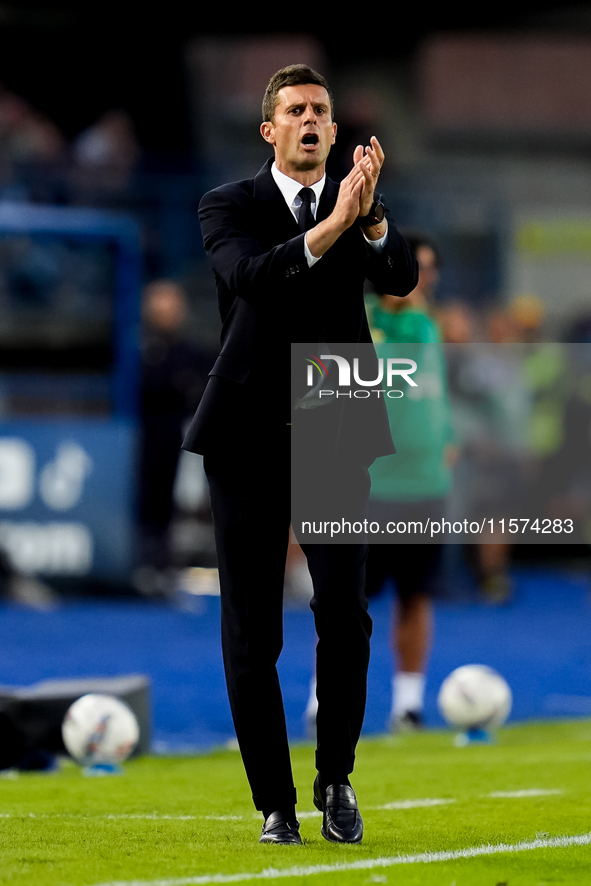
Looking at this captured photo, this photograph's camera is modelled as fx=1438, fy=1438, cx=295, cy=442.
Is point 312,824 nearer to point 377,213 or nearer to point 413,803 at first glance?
point 413,803

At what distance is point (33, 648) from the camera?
10531 millimetres

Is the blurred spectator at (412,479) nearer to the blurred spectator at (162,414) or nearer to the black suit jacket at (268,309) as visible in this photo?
the black suit jacket at (268,309)

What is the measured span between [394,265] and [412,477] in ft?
13.2

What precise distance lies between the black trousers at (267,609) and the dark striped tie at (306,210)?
63cm

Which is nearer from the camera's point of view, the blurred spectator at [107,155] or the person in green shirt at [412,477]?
the person in green shirt at [412,477]

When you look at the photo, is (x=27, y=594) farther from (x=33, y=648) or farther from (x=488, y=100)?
(x=488, y=100)

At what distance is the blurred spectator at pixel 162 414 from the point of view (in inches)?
546

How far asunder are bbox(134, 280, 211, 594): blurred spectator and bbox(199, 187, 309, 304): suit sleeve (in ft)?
31.2

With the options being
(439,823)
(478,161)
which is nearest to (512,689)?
(439,823)

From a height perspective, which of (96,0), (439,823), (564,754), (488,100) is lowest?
(564,754)

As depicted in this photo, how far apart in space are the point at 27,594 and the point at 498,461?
16.5ft

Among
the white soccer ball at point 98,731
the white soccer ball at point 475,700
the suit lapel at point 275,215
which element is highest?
the suit lapel at point 275,215

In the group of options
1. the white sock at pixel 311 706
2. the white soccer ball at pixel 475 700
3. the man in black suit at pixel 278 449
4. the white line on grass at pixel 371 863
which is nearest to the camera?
the white line on grass at pixel 371 863

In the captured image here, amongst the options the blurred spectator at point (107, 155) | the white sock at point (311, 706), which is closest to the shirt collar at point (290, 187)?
the white sock at point (311, 706)
